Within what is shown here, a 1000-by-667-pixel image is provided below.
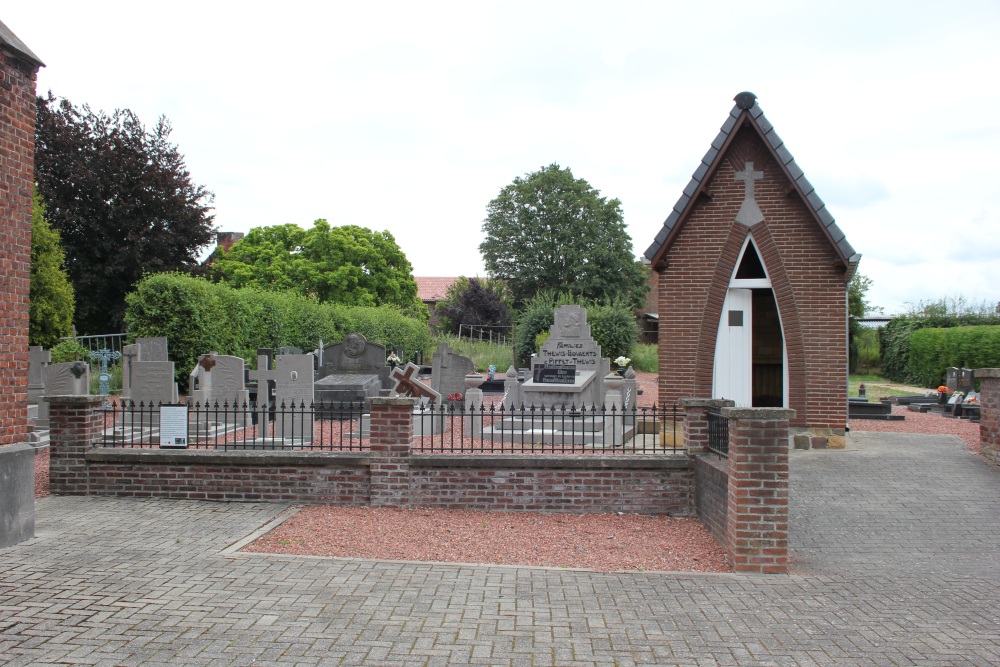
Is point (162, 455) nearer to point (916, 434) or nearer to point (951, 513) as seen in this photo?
point (951, 513)

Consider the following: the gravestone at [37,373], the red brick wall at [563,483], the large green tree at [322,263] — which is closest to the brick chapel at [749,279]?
the red brick wall at [563,483]

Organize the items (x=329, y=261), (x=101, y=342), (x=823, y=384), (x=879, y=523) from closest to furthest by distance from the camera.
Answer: (x=879, y=523), (x=823, y=384), (x=101, y=342), (x=329, y=261)

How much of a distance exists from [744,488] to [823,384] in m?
5.96

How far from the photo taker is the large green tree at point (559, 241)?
47.2 m

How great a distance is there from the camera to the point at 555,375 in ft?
44.2

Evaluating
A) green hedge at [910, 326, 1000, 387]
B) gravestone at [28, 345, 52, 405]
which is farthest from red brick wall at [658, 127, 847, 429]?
green hedge at [910, 326, 1000, 387]

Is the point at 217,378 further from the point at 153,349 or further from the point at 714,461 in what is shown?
the point at 714,461

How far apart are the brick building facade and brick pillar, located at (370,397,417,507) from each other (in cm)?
347

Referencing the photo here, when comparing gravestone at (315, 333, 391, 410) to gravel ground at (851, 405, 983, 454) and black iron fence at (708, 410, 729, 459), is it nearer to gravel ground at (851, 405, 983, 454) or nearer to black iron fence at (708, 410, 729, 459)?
black iron fence at (708, 410, 729, 459)

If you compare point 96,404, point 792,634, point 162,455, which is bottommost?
point 792,634

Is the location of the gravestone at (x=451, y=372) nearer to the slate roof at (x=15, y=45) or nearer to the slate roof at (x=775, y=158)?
the slate roof at (x=775, y=158)

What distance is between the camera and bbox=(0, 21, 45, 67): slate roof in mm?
6945

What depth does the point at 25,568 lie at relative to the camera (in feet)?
20.2

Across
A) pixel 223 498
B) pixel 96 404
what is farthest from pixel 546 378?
pixel 96 404
